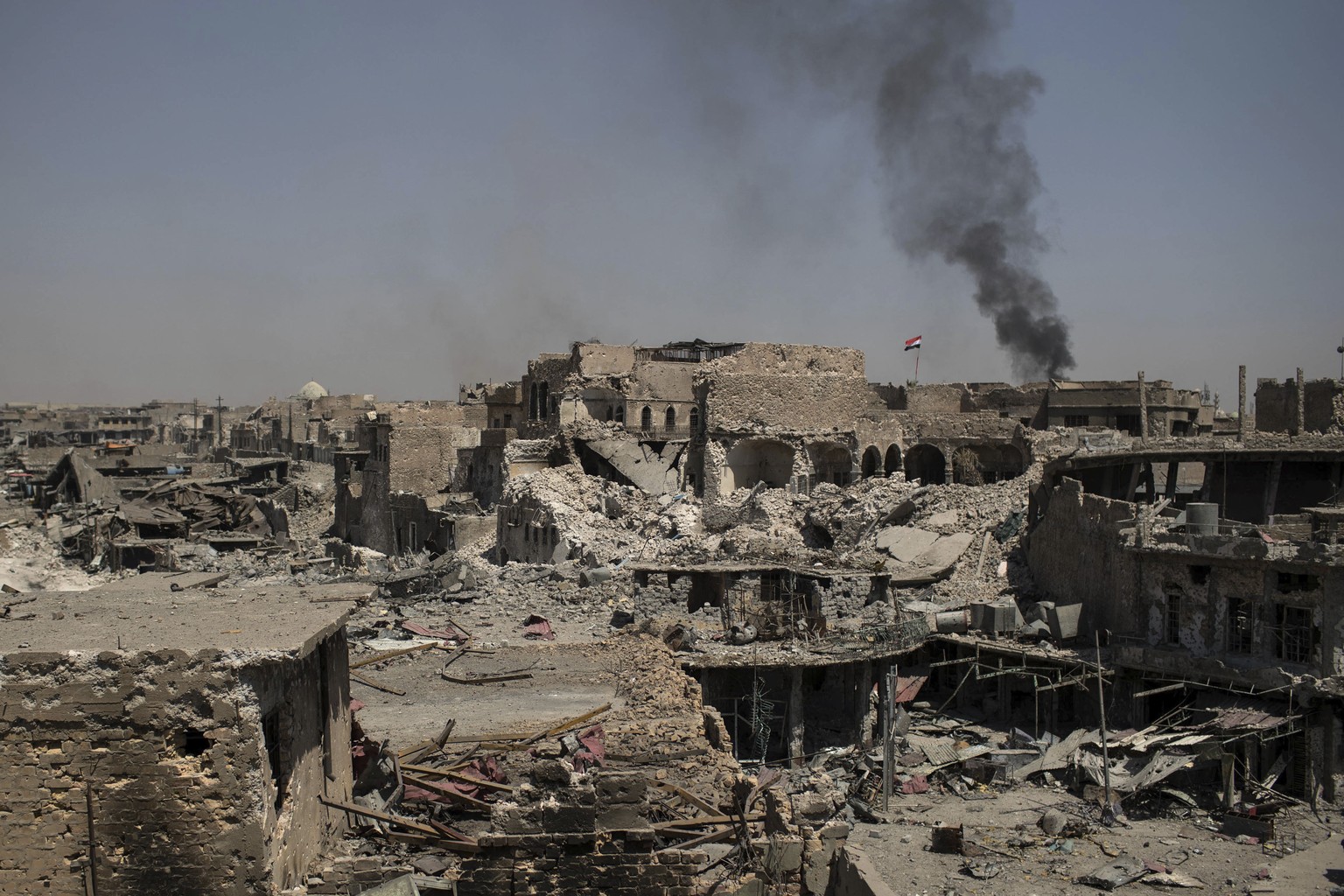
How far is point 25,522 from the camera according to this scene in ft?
138

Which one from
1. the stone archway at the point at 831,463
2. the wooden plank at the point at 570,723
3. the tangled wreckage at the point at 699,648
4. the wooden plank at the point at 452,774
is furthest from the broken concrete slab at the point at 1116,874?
the stone archway at the point at 831,463

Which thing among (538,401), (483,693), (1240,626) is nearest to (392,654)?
(483,693)

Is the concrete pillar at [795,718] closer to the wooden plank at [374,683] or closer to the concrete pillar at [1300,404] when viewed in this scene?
the wooden plank at [374,683]

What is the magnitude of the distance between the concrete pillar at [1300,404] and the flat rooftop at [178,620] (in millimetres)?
30767

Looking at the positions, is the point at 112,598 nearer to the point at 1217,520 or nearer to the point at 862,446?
the point at 1217,520

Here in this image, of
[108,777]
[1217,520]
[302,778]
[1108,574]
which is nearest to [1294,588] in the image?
[1217,520]

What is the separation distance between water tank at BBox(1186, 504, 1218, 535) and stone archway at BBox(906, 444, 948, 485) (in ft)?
52.5

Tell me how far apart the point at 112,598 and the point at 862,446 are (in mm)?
29060

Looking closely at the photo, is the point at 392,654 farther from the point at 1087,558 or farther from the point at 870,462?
the point at 870,462

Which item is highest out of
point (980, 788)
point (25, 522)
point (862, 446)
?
point (862, 446)

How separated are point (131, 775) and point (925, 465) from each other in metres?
34.2

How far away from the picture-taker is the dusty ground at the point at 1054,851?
16.4 metres

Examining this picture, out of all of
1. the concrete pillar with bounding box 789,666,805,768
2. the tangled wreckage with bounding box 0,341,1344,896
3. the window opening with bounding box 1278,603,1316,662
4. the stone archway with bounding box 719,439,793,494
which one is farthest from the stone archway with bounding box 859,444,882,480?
the window opening with bounding box 1278,603,1316,662

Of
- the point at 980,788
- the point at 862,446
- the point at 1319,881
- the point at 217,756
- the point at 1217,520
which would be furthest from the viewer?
the point at 862,446
